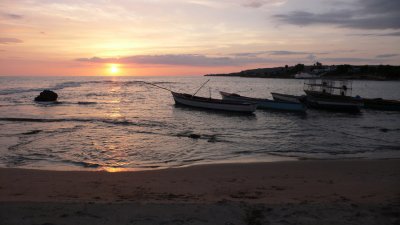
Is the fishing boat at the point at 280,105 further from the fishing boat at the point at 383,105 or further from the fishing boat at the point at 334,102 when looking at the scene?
the fishing boat at the point at 383,105

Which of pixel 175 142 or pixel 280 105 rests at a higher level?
pixel 280 105

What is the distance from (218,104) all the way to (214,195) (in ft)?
83.1

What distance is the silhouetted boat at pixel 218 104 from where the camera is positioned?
3120cm

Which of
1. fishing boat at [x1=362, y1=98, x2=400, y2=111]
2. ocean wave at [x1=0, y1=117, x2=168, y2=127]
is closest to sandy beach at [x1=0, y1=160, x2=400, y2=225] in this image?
ocean wave at [x1=0, y1=117, x2=168, y2=127]

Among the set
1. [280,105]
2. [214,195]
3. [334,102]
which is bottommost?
[214,195]

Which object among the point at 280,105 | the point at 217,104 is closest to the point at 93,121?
the point at 217,104

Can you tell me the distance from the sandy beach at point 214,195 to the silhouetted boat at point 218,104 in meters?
19.4

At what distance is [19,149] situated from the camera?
1399cm

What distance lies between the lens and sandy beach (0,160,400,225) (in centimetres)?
555

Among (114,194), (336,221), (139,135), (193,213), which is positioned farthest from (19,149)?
(336,221)

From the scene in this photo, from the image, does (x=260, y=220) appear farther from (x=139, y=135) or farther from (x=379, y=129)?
(x=379, y=129)

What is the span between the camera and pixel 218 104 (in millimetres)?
32750

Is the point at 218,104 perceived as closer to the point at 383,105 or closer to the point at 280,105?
the point at 280,105

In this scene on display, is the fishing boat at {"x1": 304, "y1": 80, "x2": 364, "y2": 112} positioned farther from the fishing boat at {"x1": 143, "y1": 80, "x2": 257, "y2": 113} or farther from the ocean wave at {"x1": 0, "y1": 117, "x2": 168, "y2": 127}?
the ocean wave at {"x1": 0, "y1": 117, "x2": 168, "y2": 127}
